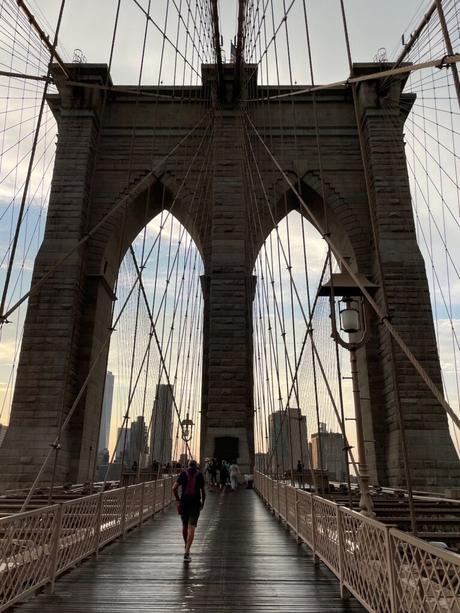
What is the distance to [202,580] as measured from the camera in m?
4.51

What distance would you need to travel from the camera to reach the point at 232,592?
4.11 metres

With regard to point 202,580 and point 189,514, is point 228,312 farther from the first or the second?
point 202,580

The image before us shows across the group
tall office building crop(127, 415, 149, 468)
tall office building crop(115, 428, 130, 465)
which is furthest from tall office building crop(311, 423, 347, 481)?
tall office building crop(115, 428, 130, 465)

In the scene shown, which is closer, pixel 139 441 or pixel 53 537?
pixel 53 537

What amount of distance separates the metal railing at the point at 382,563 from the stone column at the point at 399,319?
35.6ft

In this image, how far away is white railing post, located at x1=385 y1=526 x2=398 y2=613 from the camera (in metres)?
2.82

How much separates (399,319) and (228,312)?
640 centimetres

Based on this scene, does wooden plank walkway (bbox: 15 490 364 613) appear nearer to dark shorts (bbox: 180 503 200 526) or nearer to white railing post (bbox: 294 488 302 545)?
white railing post (bbox: 294 488 302 545)

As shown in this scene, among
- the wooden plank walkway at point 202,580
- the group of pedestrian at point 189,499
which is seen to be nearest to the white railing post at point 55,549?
the wooden plank walkway at point 202,580

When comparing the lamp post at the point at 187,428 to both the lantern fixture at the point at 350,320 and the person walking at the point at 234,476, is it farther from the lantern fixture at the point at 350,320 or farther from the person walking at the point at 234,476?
the lantern fixture at the point at 350,320

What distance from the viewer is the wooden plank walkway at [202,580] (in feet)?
12.1

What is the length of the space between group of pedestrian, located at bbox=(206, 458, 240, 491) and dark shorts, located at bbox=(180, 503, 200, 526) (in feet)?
29.8

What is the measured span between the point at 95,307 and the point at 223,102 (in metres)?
11.0

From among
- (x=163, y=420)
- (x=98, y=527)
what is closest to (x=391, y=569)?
(x=98, y=527)
